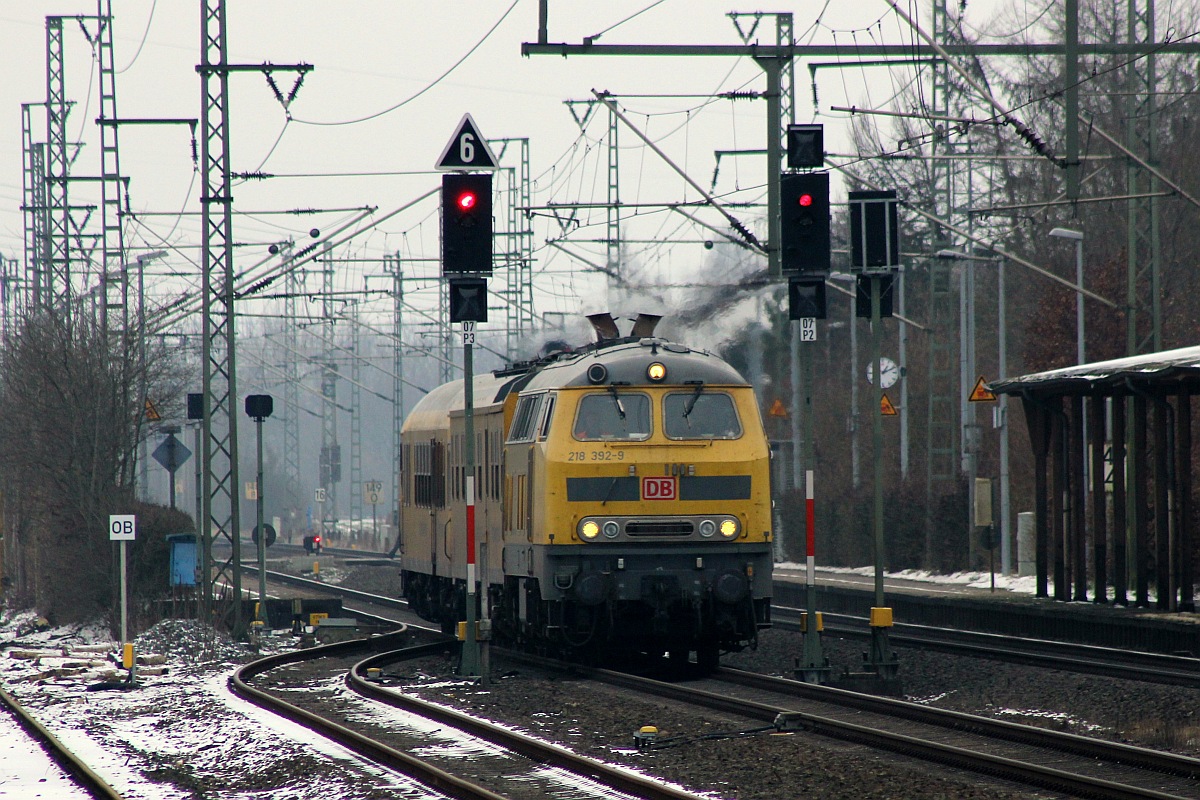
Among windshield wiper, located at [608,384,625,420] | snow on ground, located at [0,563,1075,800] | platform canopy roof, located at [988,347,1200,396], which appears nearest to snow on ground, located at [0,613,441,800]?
snow on ground, located at [0,563,1075,800]

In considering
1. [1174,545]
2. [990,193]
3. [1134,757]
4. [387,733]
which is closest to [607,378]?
[387,733]

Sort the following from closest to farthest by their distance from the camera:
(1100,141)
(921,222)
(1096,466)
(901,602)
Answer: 1. (1096,466)
2. (901,602)
3. (1100,141)
4. (921,222)

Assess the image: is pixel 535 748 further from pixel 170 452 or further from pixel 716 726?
pixel 170 452

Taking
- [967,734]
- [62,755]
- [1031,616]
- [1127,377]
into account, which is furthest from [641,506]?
[1031,616]

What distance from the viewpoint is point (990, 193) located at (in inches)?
1949

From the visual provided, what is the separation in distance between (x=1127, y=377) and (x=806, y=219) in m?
7.07

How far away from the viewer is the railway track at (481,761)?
10.5 meters

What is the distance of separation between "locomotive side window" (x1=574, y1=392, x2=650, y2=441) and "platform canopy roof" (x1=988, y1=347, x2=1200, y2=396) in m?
7.27

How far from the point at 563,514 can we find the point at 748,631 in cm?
224

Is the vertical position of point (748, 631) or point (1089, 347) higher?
point (1089, 347)

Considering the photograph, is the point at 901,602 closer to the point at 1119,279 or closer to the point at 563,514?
the point at 563,514

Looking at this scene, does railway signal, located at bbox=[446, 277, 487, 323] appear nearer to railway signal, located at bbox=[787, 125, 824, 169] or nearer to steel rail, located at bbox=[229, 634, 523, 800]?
railway signal, located at bbox=[787, 125, 824, 169]

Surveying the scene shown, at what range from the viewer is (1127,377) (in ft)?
73.1

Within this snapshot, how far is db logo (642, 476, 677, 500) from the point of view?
17297 mm
